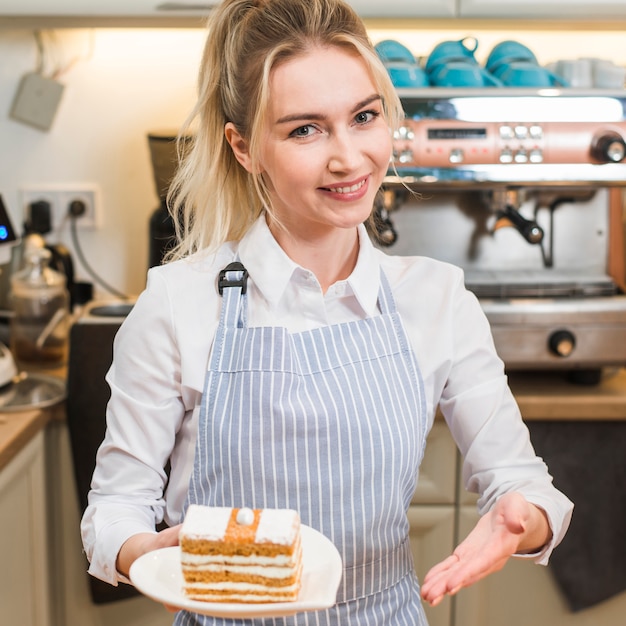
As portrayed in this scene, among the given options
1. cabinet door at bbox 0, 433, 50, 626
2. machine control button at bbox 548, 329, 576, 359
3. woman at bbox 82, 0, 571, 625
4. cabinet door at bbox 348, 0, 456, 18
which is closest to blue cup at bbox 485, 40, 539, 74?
cabinet door at bbox 348, 0, 456, 18

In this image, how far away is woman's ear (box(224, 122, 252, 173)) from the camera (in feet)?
3.66

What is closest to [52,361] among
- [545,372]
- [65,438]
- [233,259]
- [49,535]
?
[65,438]

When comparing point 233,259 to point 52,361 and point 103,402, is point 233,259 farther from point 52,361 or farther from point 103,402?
point 52,361

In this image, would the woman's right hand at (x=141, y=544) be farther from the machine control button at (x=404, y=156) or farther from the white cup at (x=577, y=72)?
the white cup at (x=577, y=72)

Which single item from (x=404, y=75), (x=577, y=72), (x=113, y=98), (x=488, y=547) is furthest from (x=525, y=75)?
(x=488, y=547)

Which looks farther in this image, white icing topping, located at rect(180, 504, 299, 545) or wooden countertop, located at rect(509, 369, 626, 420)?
wooden countertop, located at rect(509, 369, 626, 420)

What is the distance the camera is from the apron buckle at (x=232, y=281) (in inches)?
43.3

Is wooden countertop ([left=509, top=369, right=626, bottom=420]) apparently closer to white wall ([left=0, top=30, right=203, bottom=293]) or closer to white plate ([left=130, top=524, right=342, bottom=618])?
white plate ([left=130, top=524, right=342, bottom=618])

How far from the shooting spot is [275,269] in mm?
1112

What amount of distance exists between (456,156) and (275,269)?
0.65 meters

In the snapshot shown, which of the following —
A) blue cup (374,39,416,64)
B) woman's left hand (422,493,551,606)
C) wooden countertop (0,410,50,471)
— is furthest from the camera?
blue cup (374,39,416,64)

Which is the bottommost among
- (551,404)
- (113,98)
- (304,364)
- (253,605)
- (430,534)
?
(430,534)

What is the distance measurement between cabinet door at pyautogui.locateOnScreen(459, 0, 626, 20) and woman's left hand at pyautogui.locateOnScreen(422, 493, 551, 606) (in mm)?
1124

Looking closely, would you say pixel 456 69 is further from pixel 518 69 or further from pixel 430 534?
pixel 430 534
